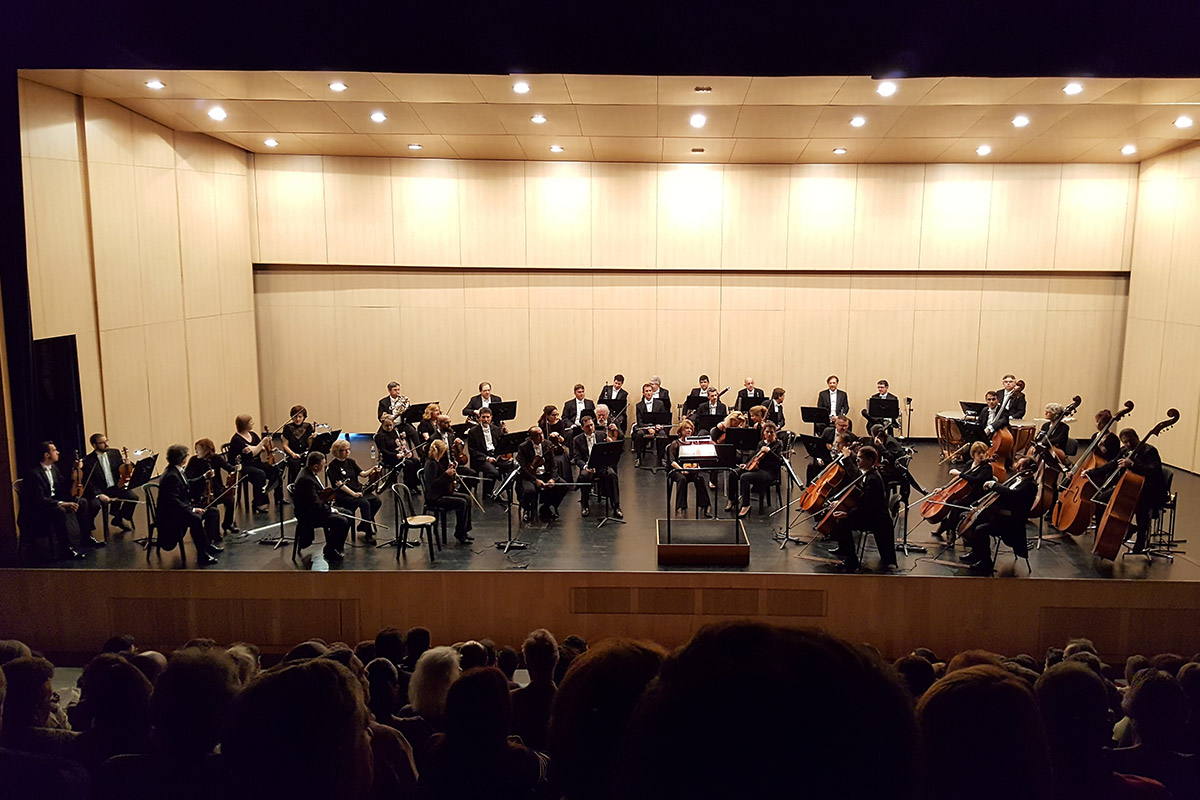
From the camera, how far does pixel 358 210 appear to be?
1365 cm

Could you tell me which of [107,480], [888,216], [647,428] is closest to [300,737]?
[107,480]

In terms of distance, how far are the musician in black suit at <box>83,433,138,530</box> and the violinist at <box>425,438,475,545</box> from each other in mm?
3111

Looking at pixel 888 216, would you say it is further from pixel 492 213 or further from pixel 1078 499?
pixel 1078 499

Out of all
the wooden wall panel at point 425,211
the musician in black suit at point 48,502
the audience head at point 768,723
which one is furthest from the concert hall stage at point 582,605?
the wooden wall panel at point 425,211

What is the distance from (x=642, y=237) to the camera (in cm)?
1391

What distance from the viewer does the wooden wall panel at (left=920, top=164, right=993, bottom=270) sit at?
44.3 feet

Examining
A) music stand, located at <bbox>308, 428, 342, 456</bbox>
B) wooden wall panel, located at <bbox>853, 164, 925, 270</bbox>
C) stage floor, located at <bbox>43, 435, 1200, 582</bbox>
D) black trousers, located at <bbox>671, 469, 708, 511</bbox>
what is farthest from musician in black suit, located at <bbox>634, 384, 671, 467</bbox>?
music stand, located at <bbox>308, 428, 342, 456</bbox>

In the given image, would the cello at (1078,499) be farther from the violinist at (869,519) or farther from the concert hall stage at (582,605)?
the violinist at (869,519)

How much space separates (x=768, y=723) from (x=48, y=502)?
885 cm

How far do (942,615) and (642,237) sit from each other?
853cm

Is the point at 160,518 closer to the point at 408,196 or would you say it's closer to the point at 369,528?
the point at 369,528

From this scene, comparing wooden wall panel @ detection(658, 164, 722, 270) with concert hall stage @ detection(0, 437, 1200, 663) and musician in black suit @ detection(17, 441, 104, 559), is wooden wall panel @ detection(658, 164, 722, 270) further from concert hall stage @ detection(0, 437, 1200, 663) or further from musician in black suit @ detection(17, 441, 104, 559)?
musician in black suit @ detection(17, 441, 104, 559)

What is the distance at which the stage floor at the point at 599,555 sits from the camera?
24.8 feet

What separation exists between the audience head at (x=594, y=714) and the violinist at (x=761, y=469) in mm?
7787
